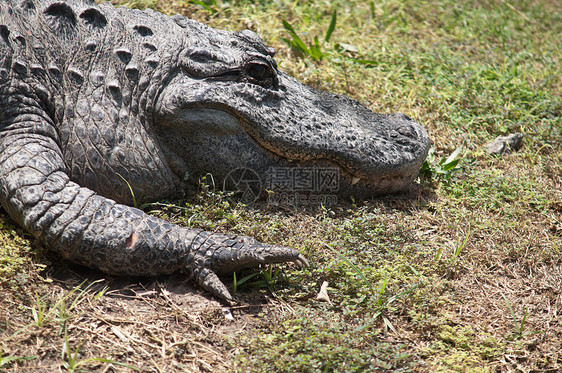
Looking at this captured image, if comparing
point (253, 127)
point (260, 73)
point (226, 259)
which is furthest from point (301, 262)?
point (260, 73)

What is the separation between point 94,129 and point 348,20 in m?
3.65

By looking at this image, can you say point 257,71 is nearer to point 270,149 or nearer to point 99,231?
point 270,149

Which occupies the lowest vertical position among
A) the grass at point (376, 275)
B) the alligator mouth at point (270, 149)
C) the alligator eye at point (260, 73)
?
the grass at point (376, 275)

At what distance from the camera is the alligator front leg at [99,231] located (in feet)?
9.19

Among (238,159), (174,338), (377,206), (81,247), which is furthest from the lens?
(377,206)

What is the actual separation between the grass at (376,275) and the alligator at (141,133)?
169mm

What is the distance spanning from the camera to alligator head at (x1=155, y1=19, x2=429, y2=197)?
3.22m

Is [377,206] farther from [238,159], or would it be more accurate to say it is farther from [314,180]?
[238,159]

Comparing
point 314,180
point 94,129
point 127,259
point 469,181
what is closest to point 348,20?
point 469,181

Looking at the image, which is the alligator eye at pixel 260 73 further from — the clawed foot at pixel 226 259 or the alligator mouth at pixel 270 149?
the clawed foot at pixel 226 259

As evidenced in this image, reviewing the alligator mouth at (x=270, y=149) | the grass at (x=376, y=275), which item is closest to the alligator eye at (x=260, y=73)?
the alligator mouth at (x=270, y=149)

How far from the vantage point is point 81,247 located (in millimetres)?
2785

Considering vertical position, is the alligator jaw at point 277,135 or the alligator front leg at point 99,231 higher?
the alligator jaw at point 277,135

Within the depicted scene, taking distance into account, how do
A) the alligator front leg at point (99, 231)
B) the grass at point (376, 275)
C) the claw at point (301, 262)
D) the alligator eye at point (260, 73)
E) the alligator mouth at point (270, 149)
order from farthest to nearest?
the alligator eye at point (260, 73) < the alligator mouth at point (270, 149) < the claw at point (301, 262) < the alligator front leg at point (99, 231) < the grass at point (376, 275)
